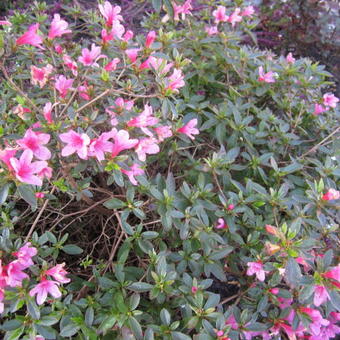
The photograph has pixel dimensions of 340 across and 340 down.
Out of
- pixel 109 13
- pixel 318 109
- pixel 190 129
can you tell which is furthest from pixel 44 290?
pixel 318 109

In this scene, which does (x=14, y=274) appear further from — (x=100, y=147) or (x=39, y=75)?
(x=39, y=75)

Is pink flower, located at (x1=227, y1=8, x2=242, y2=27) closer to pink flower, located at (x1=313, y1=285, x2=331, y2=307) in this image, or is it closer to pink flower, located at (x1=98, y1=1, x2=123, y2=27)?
pink flower, located at (x1=98, y1=1, x2=123, y2=27)

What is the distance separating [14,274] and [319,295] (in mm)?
890

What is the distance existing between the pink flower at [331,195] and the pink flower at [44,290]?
0.92 metres

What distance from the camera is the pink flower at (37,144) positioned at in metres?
1.09

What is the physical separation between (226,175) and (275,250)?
44 centimetres

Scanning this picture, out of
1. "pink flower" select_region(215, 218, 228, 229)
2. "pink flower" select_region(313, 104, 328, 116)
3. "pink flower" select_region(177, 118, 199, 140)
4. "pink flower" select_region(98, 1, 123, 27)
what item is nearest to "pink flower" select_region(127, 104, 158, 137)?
"pink flower" select_region(177, 118, 199, 140)

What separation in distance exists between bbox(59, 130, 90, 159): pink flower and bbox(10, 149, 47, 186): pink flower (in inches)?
3.3

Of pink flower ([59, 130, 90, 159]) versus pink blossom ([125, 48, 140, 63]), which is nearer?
pink flower ([59, 130, 90, 159])

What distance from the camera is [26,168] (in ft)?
3.38

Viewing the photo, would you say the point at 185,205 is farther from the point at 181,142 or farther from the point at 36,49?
the point at 36,49

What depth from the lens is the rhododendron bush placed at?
116 centimetres

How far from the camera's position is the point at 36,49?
190 centimetres

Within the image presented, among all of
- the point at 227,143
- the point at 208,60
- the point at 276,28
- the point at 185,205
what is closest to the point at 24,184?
the point at 185,205
